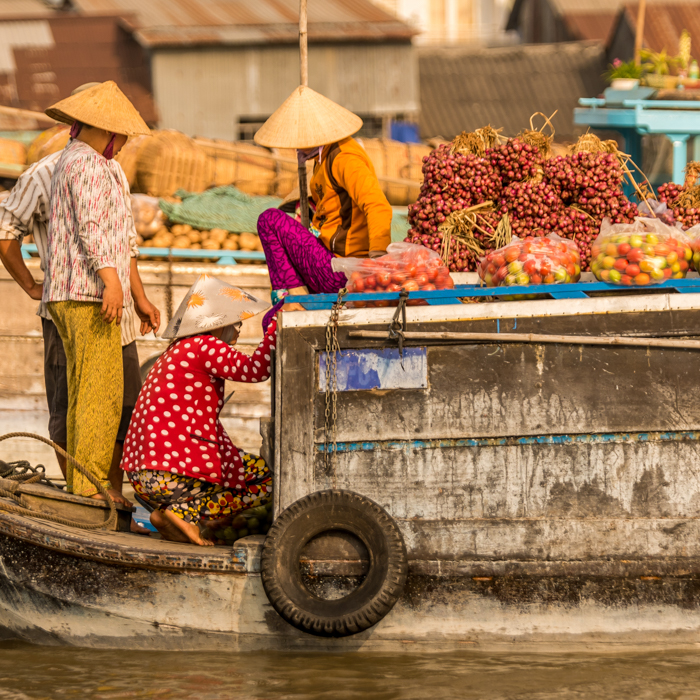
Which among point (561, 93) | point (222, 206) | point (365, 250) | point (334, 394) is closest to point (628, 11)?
point (561, 93)

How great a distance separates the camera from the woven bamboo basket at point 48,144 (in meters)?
6.85

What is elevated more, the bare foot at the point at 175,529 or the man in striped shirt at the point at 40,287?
the man in striped shirt at the point at 40,287

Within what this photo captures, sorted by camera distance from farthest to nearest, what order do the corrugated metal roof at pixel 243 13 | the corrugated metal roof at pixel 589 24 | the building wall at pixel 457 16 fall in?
the building wall at pixel 457 16 → the corrugated metal roof at pixel 589 24 → the corrugated metal roof at pixel 243 13

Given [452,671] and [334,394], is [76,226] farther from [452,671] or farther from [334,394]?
[452,671]

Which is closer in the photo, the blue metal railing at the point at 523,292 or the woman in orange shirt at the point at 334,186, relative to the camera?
the blue metal railing at the point at 523,292

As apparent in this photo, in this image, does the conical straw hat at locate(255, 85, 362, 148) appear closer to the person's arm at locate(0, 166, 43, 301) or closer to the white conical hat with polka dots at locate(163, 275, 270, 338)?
the white conical hat with polka dots at locate(163, 275, 270, 338)

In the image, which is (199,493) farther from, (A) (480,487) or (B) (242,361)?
(A) (480,487)

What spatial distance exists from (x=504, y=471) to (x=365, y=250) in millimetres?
1373

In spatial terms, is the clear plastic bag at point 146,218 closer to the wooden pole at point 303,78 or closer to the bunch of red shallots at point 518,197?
the wooden pole at point 303,78

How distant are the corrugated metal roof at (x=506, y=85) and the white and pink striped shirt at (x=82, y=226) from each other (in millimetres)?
14996

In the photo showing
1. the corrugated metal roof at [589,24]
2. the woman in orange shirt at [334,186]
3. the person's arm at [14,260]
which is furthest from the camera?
the corrugated metal roof at [589,24]

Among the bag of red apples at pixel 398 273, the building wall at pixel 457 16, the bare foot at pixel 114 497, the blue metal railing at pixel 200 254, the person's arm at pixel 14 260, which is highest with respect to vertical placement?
the building wall at pixel 457 16

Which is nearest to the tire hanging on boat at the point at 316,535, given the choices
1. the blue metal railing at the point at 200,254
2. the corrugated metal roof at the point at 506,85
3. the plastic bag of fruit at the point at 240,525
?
the plastic bag of fruit at the point at 240,525

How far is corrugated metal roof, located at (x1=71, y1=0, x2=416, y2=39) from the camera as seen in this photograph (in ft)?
52.1
